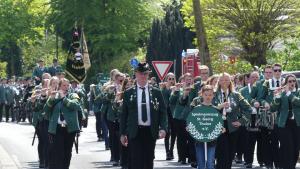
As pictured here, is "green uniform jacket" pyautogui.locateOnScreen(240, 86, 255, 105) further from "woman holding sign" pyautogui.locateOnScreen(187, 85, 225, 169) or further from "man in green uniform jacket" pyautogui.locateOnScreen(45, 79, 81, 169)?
"man in green uniform jacket" pyautogui.locateOnScreen(45, 79, 81, 169)

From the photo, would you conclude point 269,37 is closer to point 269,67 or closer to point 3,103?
point 3,103

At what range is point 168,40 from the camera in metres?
52.7

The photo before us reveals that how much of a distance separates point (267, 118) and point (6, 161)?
5.79 meters

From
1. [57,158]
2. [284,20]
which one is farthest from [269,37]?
[57,158]

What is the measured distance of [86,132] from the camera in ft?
113

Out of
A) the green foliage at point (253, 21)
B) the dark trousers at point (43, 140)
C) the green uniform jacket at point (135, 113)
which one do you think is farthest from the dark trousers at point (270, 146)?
the green foliage at point (253, 21)

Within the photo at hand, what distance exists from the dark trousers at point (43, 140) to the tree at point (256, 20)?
2663 centimetres

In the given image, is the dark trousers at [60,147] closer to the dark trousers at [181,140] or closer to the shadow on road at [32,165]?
the shadow on road at [32,165]

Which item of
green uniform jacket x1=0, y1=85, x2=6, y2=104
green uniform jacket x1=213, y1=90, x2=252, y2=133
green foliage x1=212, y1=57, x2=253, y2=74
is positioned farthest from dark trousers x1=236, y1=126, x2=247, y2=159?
green uniform jacket x1=0, y1=85, x2=6, y2=104

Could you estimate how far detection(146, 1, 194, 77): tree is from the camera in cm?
5228

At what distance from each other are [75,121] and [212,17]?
3088cm

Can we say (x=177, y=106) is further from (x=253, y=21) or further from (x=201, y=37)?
(x=253, y=21)

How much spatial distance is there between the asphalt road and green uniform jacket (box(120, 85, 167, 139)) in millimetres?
5776

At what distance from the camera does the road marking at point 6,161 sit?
1985 centimetres
